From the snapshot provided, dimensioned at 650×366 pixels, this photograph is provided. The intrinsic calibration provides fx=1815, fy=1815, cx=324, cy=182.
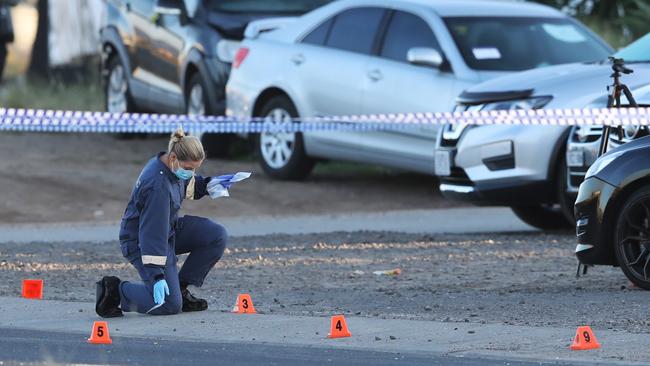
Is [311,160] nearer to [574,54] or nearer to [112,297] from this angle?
[574,54]

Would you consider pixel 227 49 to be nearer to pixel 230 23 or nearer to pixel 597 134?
pixel 230 23

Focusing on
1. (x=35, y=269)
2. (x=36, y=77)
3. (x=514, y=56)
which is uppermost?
(x=514, y=56)

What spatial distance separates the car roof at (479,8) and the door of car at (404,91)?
0.16 metres

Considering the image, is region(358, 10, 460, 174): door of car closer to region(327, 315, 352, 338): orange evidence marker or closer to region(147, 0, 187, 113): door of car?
region(147, 0, 187, 113): door of car

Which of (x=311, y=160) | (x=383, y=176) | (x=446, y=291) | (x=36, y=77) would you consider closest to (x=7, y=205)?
(x=311, y=160)

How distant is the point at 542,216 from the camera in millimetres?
14289

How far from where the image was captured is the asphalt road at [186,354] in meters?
7.90

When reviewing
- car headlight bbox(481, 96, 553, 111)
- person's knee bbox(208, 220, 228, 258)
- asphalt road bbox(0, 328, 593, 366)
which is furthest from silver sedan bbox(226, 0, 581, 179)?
asphalt road bbox(0, 328, 593, 366)

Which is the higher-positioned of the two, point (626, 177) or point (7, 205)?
point (626, 177)

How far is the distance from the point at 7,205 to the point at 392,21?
3.75 metres

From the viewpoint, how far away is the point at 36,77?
2791 centimetres

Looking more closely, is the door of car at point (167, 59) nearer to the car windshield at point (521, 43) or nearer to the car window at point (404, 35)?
the car window at point (404, 35)

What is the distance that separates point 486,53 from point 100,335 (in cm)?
733

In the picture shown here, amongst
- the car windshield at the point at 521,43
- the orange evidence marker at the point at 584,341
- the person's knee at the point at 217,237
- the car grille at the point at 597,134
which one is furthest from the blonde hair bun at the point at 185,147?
the car windshield at the point at 521,43
